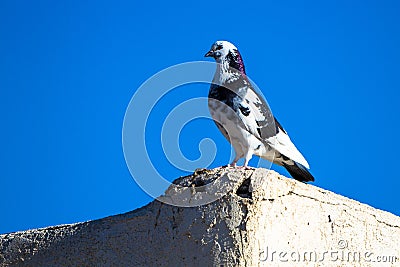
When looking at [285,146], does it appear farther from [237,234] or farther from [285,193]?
[237,234]

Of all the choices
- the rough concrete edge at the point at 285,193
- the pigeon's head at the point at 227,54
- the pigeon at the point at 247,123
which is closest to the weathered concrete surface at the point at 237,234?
the rough concrete edge at the point at 285,193

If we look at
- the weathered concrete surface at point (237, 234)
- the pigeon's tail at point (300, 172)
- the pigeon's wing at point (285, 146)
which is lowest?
the weathered concrete surface at point (237, 234)

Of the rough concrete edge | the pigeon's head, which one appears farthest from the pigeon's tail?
the pigeon's head

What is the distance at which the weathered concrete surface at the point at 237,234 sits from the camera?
3633mm

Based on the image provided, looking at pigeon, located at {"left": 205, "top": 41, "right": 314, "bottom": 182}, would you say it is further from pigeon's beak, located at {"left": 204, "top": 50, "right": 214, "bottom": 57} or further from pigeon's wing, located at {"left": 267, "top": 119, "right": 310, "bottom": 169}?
pigeon's beak, located at {"left": 204, "top": 50, "right": 214, "bottom": 57}

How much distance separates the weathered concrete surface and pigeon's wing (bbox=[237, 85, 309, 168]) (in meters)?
0.84

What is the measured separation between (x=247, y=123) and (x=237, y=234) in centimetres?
146

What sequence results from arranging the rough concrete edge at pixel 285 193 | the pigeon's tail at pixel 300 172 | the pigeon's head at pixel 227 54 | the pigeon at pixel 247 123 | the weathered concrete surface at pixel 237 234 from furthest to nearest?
the pigeon's head at pixel 227 54
the pigeon's tail at pixel 300 172
the pigeon at pixel 247 123
the rough concrete edge at pixel 285 193
the weathered concrete surface at pixel 237 234

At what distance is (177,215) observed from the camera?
153 inches

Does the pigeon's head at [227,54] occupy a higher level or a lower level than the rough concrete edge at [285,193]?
higher

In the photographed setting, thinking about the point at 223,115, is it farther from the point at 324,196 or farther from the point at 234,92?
the point at 324,196

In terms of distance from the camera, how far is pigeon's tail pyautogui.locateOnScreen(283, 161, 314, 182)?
5.07 m

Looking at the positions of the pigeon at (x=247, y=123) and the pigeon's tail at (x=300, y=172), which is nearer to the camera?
the pigeon at (x=247, y=123)

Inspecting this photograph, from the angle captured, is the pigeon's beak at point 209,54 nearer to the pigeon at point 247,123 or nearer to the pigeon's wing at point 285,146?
the pigeon at point 247,123
